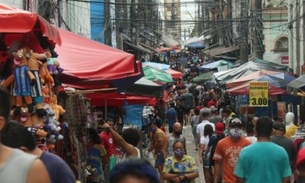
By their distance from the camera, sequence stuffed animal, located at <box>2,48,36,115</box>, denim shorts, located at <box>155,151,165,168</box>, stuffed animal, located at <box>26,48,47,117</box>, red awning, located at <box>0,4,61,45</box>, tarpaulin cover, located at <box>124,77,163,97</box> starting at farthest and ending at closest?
Result: tarpaulin cover, located at <box>124,77,163,97</box>
denim shorts, located at <box>155,151,165,168</box>
stuffed animal, located at <box>26,48,47,117</box>
stuffed animal, located at <box>2,48,36,115</box>
red awning, located at <box>0,4,61,45</box>

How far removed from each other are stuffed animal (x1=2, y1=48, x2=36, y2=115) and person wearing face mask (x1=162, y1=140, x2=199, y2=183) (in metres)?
4.55

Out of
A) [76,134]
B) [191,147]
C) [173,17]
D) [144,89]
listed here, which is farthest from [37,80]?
[173,17]

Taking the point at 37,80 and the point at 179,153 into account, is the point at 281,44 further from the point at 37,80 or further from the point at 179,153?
the point at 37,80

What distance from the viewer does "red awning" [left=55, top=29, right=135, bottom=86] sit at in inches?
375

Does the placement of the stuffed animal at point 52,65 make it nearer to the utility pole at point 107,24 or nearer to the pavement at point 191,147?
the pavement at point 191,147

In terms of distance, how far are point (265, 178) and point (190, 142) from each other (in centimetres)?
1982

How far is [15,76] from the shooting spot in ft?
22.8

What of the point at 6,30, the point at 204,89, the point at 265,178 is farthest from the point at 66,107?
the point at 204,89

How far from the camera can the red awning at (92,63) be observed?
375 inches

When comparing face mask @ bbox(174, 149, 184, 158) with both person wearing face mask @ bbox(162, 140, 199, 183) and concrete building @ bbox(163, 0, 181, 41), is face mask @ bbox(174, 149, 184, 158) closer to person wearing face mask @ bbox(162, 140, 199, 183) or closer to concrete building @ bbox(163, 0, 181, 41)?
person wearing face mask @ bbox(162, 140, 199, 183)

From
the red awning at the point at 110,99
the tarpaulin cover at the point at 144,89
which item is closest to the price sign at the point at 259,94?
the red awning at the point at 110,99

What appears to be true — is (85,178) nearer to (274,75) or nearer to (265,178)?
(265,178)

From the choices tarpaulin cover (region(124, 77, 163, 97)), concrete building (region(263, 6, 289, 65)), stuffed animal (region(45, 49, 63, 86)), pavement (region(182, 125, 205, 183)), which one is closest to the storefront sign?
concrete building (region(263, 6, 289, 65))

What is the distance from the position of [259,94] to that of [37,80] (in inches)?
499
